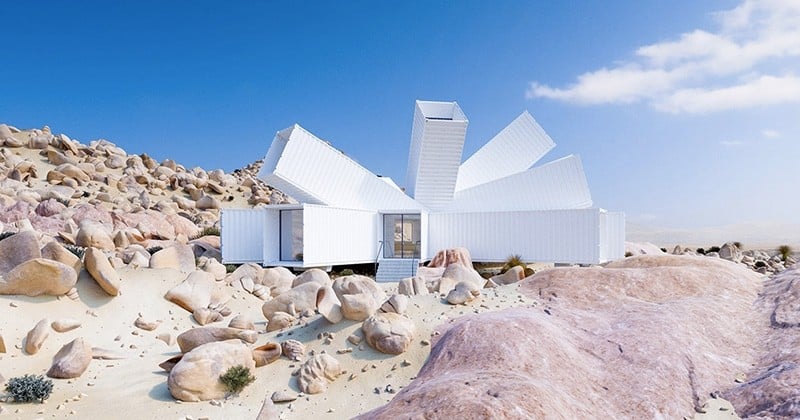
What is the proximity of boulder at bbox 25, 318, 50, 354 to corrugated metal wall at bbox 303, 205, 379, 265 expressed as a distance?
29.0 feet

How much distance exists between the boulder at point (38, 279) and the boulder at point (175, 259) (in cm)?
266

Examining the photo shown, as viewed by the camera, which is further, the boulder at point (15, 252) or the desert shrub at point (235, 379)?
the boulder at point (15, 252)

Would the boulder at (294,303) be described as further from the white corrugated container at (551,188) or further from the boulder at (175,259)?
the white corrugated container at (551,188)

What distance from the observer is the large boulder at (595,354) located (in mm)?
4527

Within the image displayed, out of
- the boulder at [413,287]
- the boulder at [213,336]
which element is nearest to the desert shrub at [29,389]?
the boulder at [213,336]

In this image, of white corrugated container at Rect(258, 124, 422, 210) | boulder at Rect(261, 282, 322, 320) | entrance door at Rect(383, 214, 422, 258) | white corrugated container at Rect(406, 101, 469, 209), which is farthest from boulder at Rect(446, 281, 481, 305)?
white corrugated container at Rect(406, 101, 469, 209)

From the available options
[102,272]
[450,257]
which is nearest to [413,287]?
[102,272]

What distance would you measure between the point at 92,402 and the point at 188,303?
4.51m

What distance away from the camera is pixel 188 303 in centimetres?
1095

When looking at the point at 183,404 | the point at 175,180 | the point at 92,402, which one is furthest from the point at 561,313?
the point at 175,180

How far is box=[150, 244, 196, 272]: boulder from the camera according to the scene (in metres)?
12.2

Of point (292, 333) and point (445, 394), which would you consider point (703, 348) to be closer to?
point (445, 394)

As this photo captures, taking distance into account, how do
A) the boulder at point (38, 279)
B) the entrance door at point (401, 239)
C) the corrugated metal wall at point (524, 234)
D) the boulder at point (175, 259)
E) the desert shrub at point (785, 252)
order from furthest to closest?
1. the desert shrub at point (785, 252)
2. the entrance door at point (401, 239)
3. the corrugated metal wall at point (524, 234)
4. the boulder at point (175, 259)
5. the boulder at point (38, 279)

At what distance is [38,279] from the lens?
9234 millimetres
